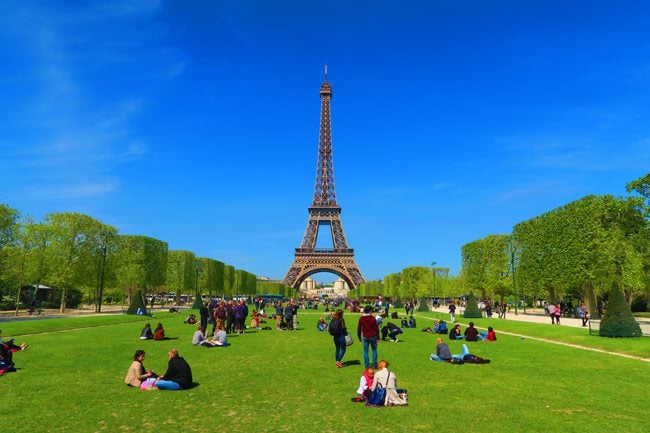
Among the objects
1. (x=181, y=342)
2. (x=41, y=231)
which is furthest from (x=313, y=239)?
(x=181, y=342)

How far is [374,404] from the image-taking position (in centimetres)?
1037

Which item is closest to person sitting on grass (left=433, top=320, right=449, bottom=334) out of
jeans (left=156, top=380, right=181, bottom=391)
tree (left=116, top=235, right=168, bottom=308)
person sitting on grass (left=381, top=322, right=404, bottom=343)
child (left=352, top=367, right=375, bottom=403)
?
person sitting on grass (left=381, top=322, right=404, bottom=343)

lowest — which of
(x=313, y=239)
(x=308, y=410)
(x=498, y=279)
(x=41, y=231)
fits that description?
(x=308, y=410)

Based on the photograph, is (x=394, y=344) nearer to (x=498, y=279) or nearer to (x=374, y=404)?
(x=374, y=404)

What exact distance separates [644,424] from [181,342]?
19399mm

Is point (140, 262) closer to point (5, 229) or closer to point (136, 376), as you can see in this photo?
point (5, 229)

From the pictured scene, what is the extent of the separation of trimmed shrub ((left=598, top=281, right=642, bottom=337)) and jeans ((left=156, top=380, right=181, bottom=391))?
74.5 feet

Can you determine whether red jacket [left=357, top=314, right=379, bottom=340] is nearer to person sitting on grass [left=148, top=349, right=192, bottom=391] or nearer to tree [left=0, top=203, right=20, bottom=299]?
person sitting on grass [left=148, top=349, right=192, bottom=391]

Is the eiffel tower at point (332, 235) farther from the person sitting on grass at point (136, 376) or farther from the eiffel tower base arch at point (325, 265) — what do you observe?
the person sitting on grass at point (136, 376)

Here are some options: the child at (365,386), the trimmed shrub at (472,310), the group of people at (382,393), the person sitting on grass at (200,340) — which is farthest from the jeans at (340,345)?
the trimmed shrub at (472,310)

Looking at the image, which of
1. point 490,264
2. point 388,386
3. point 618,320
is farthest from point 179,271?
point 388,386

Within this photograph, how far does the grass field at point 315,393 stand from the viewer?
895cm

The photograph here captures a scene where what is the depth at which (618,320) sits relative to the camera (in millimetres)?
24547

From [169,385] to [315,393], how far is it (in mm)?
3741
